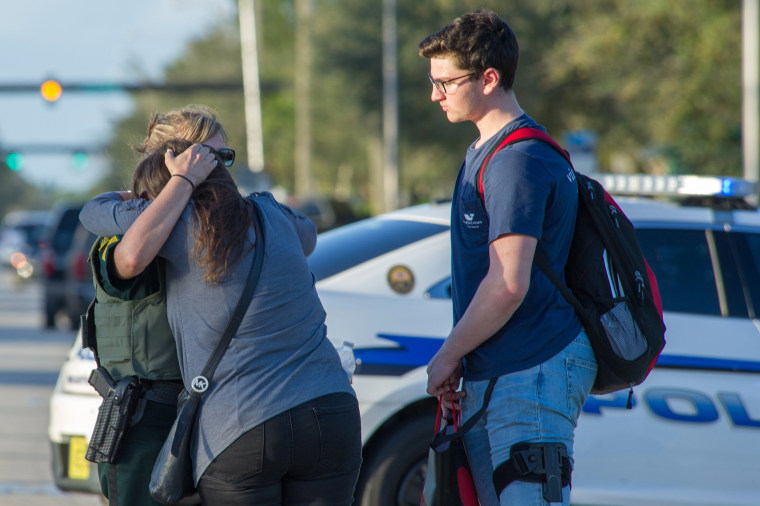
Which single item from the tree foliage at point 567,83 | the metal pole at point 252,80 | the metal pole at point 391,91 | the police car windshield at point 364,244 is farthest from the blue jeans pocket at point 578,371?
the metal pole at point 252,80

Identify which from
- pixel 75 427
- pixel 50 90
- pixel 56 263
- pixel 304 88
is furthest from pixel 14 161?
pixel 75 427

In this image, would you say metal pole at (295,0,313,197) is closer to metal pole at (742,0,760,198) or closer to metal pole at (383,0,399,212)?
metal pole at (383,0,399,212)

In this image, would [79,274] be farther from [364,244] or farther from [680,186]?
[680,186]

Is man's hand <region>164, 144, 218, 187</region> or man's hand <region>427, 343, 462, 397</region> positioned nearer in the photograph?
man's hand <region>164, 144, 218, 187</region>

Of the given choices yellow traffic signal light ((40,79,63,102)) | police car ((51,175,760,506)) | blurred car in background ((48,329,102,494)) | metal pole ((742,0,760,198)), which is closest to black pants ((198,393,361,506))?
police car ((51,175,760,506))

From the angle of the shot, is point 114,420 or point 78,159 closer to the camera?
point 114,420

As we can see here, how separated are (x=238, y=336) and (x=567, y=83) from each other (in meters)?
25.5

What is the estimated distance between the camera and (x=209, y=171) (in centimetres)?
262

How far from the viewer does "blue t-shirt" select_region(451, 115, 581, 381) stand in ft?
8.62

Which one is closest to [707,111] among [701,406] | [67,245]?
[67,245]

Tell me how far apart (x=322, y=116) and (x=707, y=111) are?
20.3 metres

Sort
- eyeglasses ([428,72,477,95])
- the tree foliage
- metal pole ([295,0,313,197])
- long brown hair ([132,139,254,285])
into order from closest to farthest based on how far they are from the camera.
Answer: long brown hair ([132,139,254,285])
eyeglasses ([428,72,477,95])
the tree foliage
metal pole ([295,0,313,197])

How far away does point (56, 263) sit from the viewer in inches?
618

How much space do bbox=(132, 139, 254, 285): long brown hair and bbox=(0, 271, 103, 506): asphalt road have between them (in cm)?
362
